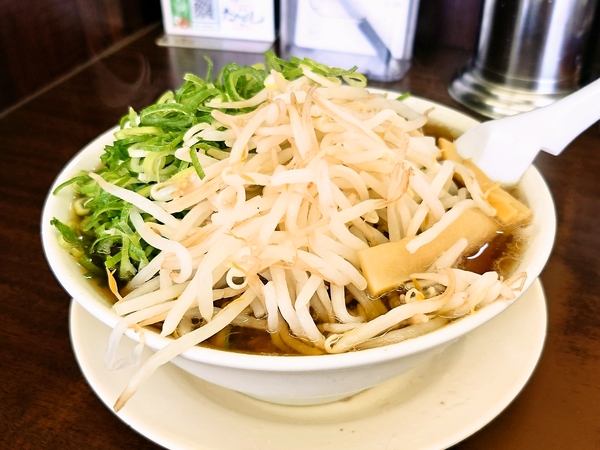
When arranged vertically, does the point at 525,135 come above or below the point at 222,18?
above

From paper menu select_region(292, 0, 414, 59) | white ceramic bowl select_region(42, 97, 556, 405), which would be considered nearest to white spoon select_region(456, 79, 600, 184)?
white ceramic bowl select_region(42, 97, 556, 405)

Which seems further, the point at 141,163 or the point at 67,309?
the point at 67,309

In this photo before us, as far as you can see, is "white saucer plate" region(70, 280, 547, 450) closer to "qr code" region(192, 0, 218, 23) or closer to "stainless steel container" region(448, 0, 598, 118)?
"stainless steel container" region(448, 0, 598, 118)

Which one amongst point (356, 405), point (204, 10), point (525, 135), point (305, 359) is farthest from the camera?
point (204, 10)

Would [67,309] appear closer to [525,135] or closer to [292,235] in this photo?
[292,235]

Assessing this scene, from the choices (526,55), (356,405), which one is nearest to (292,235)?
(356,405)

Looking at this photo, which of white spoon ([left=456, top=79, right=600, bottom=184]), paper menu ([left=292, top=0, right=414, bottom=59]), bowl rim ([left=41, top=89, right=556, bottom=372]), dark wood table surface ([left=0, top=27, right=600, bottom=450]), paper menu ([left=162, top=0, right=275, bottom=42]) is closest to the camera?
bowl rim ([left=41, top=89, right=556, bottom=372])

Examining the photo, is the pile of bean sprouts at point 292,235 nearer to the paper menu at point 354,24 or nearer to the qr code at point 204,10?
the paper menu at point 354,24
